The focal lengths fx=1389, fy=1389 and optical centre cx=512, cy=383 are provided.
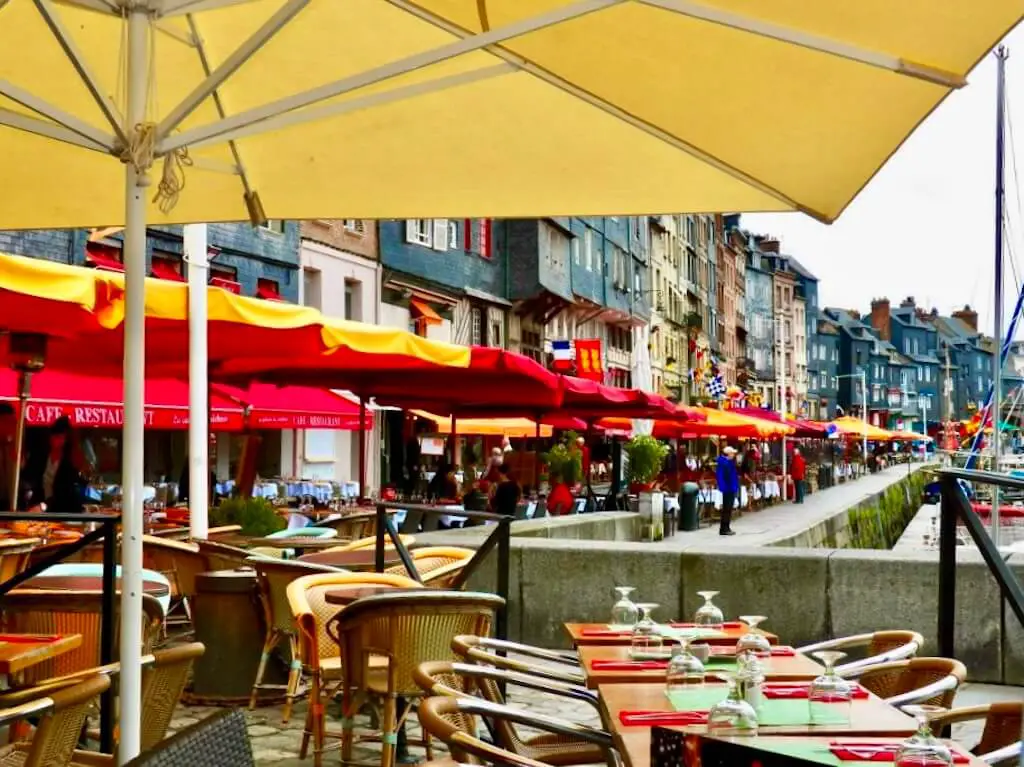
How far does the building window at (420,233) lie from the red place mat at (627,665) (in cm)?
3072

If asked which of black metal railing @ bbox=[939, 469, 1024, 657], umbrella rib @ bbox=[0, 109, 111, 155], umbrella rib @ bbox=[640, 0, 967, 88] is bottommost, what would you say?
black metal railing @ bbox=[939, 469, 1024, 657]

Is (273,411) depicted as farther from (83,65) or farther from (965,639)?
(83,65)

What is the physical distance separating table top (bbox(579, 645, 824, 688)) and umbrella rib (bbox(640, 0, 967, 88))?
74.6 inches

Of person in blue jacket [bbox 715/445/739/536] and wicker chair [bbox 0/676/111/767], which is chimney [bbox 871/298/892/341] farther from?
wicker chair [bbox 0/676/111/767]

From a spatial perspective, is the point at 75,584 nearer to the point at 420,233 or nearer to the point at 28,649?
the point at 28,649

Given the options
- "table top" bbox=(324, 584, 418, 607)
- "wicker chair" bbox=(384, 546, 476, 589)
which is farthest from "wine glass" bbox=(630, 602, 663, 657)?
"wicker chair" bbox=(384, 546, 476, 589)

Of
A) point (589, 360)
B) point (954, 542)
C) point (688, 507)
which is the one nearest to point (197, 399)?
point (954, 542)

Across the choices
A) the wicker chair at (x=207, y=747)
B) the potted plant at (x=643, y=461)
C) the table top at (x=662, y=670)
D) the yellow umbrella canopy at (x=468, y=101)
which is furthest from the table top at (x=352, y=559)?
the potted plant at (x=643, y=461)

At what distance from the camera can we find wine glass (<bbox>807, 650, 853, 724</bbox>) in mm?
3598

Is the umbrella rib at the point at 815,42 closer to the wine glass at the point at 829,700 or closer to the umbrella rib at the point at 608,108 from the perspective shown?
the umbrella rib at the point at 608,108

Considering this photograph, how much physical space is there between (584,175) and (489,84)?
68 centimetres

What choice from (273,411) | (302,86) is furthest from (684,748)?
(273,411)

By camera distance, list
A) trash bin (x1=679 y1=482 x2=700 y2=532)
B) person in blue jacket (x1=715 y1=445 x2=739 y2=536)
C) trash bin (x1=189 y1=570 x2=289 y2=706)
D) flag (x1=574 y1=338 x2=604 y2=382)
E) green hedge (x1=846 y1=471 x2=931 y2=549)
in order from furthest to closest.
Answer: flag (x1=574 y1=338 x2=604 y2=382), green hedge (x1=846 y1=471 x2=931 y2=549), trash bin (x1=679 y1=482 x2=700 y2=532), person in blue jacket (x1=715 y1=445 x2=739 y2=536), trash bin (x1=189 y1=570 x2=289 y2=706)

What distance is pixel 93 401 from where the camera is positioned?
56.5 feet
